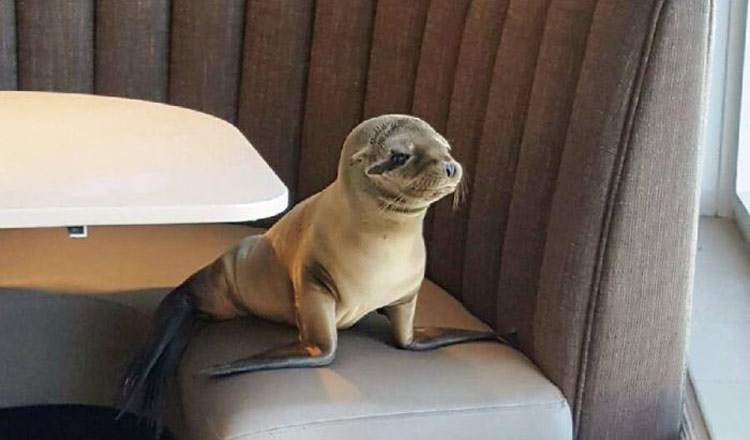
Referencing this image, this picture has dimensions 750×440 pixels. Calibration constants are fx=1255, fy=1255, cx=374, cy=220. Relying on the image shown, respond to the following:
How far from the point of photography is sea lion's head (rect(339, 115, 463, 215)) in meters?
1.26

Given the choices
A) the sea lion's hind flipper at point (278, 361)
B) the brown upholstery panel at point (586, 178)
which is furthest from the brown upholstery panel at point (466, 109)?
the sea lion's hind flipper at point (278, 361)

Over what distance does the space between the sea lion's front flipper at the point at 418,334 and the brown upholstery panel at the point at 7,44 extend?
2.52 ft

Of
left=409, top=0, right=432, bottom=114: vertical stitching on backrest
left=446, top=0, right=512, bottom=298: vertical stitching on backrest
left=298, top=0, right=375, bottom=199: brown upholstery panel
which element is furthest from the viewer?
left=298, top=0, right=375, bottom=199: brown upholstery panel

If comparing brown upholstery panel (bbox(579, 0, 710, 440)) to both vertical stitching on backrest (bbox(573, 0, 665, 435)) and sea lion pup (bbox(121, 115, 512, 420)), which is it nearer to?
vertical stitching on backrest (bbox(573, 0, 665, 435))

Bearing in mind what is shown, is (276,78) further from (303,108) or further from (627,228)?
(627,228)

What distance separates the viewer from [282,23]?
187 centimetres

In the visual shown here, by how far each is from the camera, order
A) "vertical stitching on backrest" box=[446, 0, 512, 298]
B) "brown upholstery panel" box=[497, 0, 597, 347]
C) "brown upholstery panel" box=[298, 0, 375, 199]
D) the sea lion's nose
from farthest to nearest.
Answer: "brown upholstery panel" box=[298, 0, 375, 199] → "vertical stitching on backrest" box=[446, 0, 512, 298] → "brown upholstery panel" box=[497, 0, 597, 347] → the sea lion's nose

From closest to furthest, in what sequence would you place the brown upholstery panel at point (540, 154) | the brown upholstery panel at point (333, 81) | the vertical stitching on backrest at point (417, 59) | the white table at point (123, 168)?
the white table at point (123, 168) < the brown upholstery panel at point (540, 154) < the vertical stitching on backrest at point (417, 59) < the brown upholstery panel at point (333, 81)

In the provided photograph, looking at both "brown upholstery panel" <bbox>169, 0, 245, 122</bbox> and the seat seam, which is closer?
the seat seam

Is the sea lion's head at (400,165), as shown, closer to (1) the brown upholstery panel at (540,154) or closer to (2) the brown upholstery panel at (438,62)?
(1) the brown upholstery panel at (540,154)

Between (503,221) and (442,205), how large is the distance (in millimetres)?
163

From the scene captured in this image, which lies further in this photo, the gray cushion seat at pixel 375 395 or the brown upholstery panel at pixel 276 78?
the brown upholstery panel at pixel 276 78

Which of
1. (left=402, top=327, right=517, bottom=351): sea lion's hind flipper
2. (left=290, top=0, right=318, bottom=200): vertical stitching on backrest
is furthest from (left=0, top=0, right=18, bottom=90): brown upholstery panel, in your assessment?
(left=402, top=327, right=517, bottom=351): sea lion's hind flipper

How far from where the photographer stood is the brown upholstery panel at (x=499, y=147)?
A: 147 centimetres
